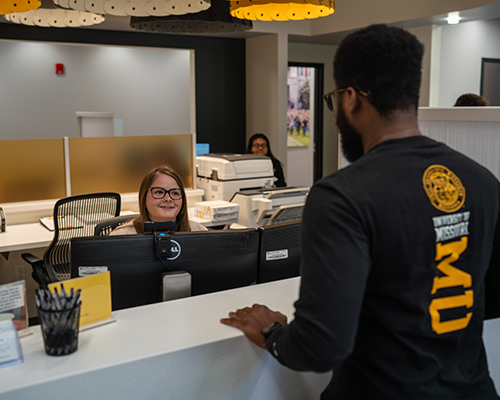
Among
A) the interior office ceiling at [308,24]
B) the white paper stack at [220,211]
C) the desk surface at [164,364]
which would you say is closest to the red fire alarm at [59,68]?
the interior office ceiling at [308,24]

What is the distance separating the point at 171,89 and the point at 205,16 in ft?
13.9

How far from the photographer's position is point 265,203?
364 centimetres

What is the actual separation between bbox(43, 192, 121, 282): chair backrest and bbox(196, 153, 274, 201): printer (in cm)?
102

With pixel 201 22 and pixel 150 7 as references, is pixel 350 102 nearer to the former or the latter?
pixel 150 7

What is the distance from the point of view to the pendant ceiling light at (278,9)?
2811mm

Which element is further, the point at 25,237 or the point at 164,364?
the point at 25,237

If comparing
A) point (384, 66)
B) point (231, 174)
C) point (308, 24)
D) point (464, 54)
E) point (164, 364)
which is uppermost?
point (308, 24)

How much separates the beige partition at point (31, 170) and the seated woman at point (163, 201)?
1.54m

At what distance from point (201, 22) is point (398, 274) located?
261 centimetres

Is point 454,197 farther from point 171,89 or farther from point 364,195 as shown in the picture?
point 171,89

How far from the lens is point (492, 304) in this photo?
45.2 inches

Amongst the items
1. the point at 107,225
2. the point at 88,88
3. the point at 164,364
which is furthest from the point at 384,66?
the point at 88,88

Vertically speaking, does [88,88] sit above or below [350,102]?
above

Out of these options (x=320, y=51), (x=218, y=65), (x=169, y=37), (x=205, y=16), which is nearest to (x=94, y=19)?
(x=205, y=16)
